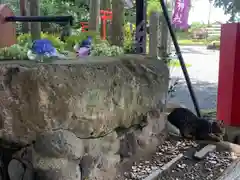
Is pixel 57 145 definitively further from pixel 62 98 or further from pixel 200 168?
pixel 200 168

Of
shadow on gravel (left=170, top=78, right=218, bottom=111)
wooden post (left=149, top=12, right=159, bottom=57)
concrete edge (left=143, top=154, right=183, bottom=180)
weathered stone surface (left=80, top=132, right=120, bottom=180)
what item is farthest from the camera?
shadow on gravel (left=170, top=78, right=218, bottom=111)

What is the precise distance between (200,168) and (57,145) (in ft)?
3.77

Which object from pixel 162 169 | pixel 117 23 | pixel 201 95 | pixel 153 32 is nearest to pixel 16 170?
pixel 162 169

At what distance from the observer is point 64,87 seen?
171 cm

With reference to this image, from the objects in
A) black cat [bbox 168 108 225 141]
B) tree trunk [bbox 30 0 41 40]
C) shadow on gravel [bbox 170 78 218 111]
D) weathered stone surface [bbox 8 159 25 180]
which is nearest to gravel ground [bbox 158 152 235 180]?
Answer: black cat [bbox 168 108 225 141]

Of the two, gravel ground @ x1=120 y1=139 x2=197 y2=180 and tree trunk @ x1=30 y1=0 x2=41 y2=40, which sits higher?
tree trunk @ x1=30 y1=0 x2=41 y2=40

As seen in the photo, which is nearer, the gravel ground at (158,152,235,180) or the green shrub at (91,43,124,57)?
the gravel ground at (158,152,235,180)

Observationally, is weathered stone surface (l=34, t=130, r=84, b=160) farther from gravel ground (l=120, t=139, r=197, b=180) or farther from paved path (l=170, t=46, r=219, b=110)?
paved path (l=170, t=46, r=219, b=110)

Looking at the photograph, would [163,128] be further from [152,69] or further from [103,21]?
[103,21]

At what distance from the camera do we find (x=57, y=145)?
167 cm

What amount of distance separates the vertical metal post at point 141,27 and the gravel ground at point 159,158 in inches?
34.6

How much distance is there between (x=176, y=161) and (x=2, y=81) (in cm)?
138

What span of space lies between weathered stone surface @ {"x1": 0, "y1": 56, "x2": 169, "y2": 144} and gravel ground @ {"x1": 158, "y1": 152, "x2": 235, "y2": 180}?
536mm

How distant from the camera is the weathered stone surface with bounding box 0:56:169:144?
5.41ft
